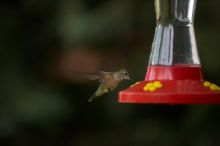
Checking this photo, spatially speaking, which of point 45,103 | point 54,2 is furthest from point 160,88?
point 54,2

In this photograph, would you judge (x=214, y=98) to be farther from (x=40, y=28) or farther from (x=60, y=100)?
(x=40, y=28)

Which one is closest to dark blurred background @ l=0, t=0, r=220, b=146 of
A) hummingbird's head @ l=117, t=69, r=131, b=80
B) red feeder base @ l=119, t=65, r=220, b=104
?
hummingbird's head @ l=117, t=69, r=131, b=80

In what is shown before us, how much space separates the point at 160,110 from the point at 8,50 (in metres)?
1.54

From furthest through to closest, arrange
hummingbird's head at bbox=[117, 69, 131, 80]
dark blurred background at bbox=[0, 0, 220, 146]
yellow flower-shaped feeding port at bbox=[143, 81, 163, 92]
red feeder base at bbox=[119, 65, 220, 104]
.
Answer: dark blurred background at bbox=[0, 0, 220, 146]
hummingbird's head at bbox=[117, 69, 131, 80]
yellow flower-shaped feeding port at bbox=[143, 81, 163, 92]
red feeder base at bbox=[119, 65, 220, 104]

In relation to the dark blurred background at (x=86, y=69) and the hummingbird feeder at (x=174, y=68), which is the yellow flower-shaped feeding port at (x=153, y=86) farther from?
the dark blurred background at (x=86, y=69)

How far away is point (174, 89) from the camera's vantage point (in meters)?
3.07

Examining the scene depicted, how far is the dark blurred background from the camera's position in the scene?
21.4ft

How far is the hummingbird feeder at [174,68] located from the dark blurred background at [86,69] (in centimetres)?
262

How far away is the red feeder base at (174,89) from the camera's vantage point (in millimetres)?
2980

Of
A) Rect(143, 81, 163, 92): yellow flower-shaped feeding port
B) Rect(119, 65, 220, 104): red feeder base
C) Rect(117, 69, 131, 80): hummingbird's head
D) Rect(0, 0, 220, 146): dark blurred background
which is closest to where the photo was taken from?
Rect(119, 65, 220, 104): red feeder base

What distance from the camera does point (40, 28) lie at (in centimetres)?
735

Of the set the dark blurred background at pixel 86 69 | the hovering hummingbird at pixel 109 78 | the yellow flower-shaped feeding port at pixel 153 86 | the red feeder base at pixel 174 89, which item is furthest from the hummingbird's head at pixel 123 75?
the dark blurred background at pixel 86 69

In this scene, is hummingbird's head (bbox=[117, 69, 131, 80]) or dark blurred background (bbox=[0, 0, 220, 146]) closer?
hummingbird's head (bbox=[117, 69, 131, 80])

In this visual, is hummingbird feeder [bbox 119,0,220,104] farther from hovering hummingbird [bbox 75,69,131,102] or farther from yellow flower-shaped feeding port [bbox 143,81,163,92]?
hovering hummingbird [bbox 75,69,131,102]
